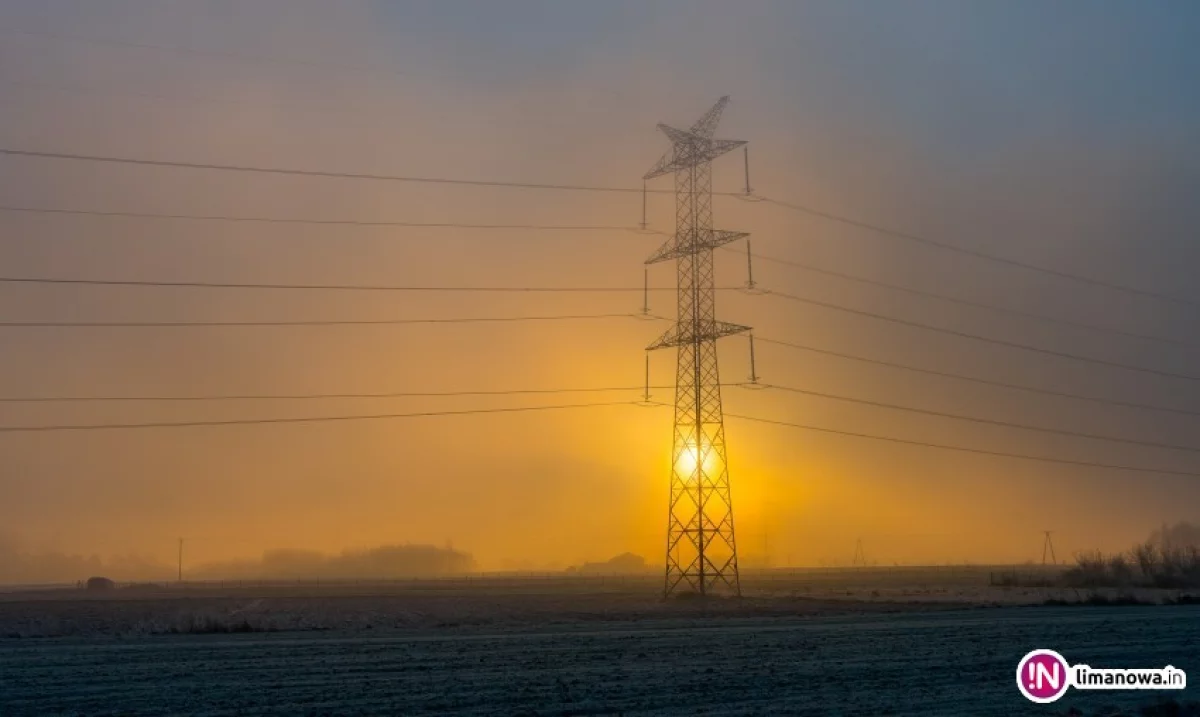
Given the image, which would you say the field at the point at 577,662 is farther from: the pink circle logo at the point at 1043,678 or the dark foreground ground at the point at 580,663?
the pink circle logo at the point at 1043,678

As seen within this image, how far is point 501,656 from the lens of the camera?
40594mm

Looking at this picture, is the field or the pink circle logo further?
the pink circle logo

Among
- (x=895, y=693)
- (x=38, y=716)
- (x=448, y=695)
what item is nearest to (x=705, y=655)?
(x=895, y=693)

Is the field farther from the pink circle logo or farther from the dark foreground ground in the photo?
the pink circle logo

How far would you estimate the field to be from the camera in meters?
29.3

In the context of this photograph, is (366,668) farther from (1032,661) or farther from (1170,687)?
(1170,687)

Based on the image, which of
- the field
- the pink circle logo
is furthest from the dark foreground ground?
the pink circle logo

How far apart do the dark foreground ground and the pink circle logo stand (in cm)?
47

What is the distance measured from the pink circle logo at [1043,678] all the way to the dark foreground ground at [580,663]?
18.7 inches

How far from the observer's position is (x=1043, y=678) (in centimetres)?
3325

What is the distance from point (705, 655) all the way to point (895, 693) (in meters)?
10.3

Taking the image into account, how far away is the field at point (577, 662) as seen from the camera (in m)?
29.3

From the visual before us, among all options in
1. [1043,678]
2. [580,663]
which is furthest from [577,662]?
[1043,678]

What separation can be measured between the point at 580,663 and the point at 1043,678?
582 inches
